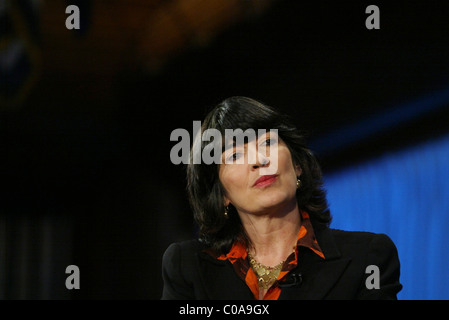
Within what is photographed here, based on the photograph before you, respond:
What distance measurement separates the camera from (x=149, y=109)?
2615 millimetres

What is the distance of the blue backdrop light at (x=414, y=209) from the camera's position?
6.19 ft

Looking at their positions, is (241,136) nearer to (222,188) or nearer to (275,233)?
(222,188)

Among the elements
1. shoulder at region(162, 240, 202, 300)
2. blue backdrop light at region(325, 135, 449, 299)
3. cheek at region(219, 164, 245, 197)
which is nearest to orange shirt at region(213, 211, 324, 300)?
shoulder at region(162, 240, 202, 300)

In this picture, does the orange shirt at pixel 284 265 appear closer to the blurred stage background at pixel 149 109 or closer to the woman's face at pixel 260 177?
the woman's face at pixel 260 177

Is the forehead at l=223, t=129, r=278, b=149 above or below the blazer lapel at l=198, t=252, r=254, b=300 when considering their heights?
above

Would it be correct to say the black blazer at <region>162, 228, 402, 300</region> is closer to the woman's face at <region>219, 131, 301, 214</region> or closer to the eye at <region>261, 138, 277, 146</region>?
the woman's face at <region>219, 131, 301, 214</region>

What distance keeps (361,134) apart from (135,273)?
1.50 meters

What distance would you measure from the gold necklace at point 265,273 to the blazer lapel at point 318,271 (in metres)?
0.07

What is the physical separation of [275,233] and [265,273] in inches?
5.8

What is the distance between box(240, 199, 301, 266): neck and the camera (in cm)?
167

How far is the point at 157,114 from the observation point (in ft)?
8.57

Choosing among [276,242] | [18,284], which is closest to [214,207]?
[276,242]

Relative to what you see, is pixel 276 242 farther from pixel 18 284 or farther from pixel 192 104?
pixel 18 284

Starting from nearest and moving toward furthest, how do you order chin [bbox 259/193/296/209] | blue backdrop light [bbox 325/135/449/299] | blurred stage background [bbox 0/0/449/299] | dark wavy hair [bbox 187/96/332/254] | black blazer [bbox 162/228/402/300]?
black blazer [bbox 162/228/402/300], chin [bbox 259/193/296/209], dark wavy hair [bbox 187/96/332/254], blue backdrop light [bbox 325/135/449/299], blurred stage background [bbox 0/0/449/299]
